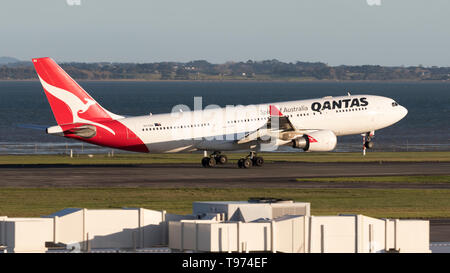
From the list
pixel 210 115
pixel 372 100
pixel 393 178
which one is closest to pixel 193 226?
pixel 393 178

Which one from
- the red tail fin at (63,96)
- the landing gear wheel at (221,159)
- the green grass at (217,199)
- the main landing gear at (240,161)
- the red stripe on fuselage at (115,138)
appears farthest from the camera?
the landing gear wheel at (221,159)

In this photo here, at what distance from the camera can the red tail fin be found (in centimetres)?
6681

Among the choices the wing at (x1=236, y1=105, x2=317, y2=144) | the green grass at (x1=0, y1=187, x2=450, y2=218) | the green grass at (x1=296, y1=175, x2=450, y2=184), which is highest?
the wing at (x1=236, y1=105, x2=317, y2=144)

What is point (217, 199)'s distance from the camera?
5269cm

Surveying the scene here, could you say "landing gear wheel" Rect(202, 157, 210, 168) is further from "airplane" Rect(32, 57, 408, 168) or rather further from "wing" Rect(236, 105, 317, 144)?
"wing" Rect(236, 105, 317, 144)

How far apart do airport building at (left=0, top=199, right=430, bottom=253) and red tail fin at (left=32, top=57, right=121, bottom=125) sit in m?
44.0

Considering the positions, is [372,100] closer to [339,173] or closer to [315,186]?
[339,173]

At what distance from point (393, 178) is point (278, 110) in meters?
12.9

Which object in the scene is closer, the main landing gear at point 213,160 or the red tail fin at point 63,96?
the red tail fin at point 63,96

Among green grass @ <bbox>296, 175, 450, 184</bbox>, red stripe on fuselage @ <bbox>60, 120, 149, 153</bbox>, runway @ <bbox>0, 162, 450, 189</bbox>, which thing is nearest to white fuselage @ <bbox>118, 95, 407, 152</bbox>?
red stripe on fuselage @ <bbox>60, 120, 149, 153</bbox>

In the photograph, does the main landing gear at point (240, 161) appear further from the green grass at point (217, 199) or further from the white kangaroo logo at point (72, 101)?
the green grass at point (217, 199)

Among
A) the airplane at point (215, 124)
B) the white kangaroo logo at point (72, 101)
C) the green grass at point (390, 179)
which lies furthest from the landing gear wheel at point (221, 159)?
the white kangaroo logo at point (72, 101)

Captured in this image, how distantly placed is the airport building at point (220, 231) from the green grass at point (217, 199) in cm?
2290

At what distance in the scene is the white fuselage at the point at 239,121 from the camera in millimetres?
70938
